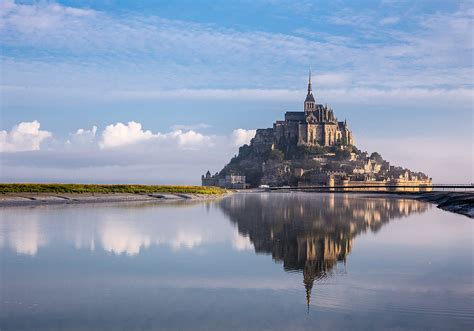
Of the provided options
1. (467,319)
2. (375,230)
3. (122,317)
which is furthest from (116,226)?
(467,319)

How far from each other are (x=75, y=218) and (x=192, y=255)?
52.9ft

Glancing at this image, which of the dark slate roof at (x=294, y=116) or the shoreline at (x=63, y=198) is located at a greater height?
the dark slate roof at (x=294, y=116)

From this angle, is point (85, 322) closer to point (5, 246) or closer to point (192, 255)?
point (192, 255)

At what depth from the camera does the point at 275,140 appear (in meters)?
178

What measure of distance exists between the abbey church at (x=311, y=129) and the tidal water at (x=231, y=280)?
149025 millimetres

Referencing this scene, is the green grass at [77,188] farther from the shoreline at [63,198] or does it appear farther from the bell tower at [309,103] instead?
the bell tower at [309,103]

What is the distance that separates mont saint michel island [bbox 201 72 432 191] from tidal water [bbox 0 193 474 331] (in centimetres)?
12710

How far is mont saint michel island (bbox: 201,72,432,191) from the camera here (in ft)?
513

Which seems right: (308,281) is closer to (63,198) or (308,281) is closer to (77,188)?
(63,198)

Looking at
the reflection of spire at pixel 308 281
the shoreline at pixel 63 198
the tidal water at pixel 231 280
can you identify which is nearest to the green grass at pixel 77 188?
the shoreline at pixel 63 198

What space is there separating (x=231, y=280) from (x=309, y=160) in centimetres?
15292

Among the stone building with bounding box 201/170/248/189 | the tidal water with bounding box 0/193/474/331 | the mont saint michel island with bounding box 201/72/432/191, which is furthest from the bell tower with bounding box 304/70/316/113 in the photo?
the tidal water with bounding box 0/193/474/331

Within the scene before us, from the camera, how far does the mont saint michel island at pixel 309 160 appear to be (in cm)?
15650

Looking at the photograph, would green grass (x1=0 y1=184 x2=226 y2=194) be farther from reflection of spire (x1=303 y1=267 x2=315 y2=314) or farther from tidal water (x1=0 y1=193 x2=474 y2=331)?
reflection of spire (x1=303 y1=267 x2=315 y2=314)
